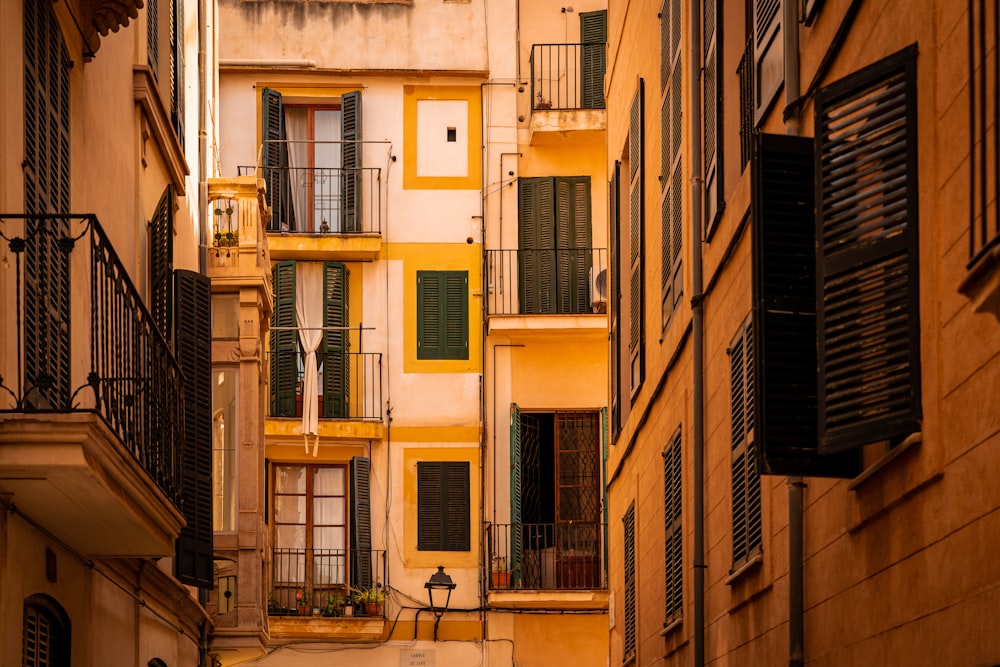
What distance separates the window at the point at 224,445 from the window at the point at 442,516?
9921 mm

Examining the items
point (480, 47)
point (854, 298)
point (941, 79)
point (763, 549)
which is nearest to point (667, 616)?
point (763, 549)

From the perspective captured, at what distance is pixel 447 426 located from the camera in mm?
29078

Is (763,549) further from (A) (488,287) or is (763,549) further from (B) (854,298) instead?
(A) (488,287)

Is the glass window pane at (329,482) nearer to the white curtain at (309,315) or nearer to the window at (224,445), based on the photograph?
the white curtain at (309,315)

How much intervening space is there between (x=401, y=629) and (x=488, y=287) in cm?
559

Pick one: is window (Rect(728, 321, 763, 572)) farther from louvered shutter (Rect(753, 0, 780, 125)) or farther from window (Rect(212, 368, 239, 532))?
window (Rect(212, 368, 239, 532))

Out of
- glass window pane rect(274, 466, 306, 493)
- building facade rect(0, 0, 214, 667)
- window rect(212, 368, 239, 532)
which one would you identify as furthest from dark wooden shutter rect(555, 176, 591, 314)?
building facade rect(0, 0, 214, 667)

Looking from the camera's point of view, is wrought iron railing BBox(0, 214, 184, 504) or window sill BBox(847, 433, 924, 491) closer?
window sill BBox(847, 433, 924, 491)

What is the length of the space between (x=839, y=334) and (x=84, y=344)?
20.1 ft

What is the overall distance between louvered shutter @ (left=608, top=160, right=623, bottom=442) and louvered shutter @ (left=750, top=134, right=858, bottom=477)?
1159 centimetres

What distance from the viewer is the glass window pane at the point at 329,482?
94.5ft

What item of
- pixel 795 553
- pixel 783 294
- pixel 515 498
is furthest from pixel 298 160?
pixel 783 294

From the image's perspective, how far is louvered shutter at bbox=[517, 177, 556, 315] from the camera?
29.1 metres

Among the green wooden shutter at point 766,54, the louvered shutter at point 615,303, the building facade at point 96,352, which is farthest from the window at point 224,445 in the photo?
the green wooden shutter at point 766,54
